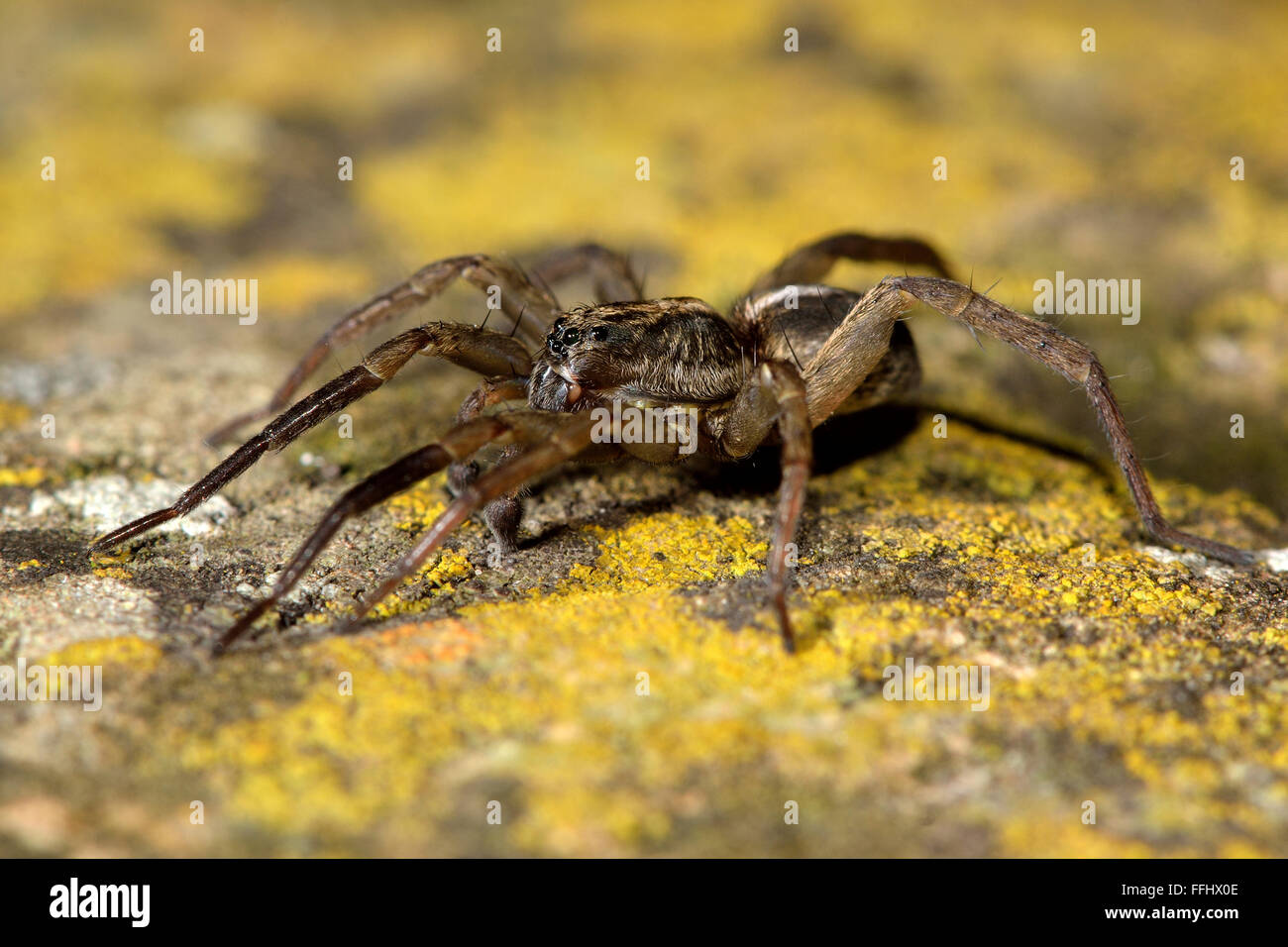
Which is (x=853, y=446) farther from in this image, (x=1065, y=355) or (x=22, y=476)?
(x=22, y=476)

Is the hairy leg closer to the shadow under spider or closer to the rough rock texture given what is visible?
the rough rock texture

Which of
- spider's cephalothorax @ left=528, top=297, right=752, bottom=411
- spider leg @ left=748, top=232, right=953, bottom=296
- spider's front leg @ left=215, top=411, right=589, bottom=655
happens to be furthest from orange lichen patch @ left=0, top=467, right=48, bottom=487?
spider leg @ left=748, top=232, right=953, bottom=296

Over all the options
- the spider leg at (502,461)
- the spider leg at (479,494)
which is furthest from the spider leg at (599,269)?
the spider leg at (479,494)

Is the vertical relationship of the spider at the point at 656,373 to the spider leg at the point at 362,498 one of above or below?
above

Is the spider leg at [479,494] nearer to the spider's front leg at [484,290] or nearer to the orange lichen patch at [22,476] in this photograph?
the spider's front leg at [484,290]

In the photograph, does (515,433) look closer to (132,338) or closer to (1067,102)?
(132,338)

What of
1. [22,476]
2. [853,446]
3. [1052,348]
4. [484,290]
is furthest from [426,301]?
[1052,348]

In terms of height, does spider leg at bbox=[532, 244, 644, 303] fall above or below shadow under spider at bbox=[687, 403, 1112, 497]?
above
